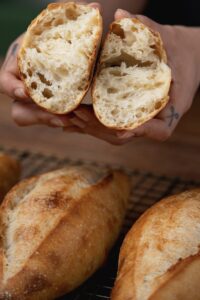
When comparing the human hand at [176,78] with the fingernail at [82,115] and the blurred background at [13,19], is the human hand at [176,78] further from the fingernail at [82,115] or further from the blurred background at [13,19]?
the blurred background at [13,19]

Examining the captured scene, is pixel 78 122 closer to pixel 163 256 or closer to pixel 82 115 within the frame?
pixel 82 115

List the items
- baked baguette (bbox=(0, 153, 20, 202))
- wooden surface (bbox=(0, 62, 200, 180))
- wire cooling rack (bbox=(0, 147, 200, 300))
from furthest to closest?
wooden surface (bbox=(0, 62, 200, 180)), baked baguette (bbox=(0, 153, 20, 202)), wire cooling rack (bbox=(0, 147, 200, 300))

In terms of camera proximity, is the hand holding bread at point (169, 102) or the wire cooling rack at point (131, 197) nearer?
the wire cooling rack at point (131, 197)

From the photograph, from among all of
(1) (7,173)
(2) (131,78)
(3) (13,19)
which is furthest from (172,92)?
(3) (13,19)

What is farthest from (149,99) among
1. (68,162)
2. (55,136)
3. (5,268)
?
(55,136)

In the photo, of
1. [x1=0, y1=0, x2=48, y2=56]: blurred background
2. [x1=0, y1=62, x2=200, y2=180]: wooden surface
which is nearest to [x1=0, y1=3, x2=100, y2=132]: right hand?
[x1=0, y1=62, x2=200, y2=180]: wooden surface

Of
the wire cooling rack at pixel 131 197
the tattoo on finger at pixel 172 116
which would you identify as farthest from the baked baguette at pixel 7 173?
the tattoo on finger at pixel 172 116

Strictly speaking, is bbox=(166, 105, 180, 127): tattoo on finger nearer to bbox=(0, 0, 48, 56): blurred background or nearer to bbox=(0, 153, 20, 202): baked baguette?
bbox=(0, 153, 20, 202): baked baguette

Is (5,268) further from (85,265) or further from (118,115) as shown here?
(118,115)
